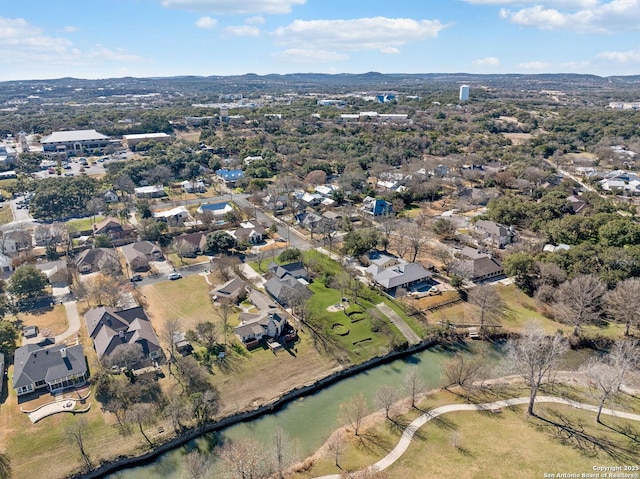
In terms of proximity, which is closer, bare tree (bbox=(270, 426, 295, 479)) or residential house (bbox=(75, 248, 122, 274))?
bare tree (bbox=(270, 426, 295, 479))

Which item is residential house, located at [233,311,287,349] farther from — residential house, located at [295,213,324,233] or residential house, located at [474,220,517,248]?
residential house, located at [474,220,517,248]

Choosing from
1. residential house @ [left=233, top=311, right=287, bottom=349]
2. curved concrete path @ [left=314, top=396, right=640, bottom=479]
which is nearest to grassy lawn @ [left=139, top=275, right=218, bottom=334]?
residential house @ [left=233, top=311, right=287, bottom=349]

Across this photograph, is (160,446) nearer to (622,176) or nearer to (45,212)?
(45,212)

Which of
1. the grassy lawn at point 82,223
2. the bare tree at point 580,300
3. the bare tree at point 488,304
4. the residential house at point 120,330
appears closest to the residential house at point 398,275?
the bare tree at point 488,304

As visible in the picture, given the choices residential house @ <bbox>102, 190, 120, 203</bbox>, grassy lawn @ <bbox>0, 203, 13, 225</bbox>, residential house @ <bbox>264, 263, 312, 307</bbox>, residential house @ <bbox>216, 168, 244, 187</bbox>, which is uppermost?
residential house @ <bbox>216, 168, 244, 187</bbox>

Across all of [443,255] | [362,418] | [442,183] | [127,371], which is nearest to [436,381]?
→ [362,418]

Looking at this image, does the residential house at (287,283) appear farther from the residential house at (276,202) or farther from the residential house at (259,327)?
the residential house at (276,202)
